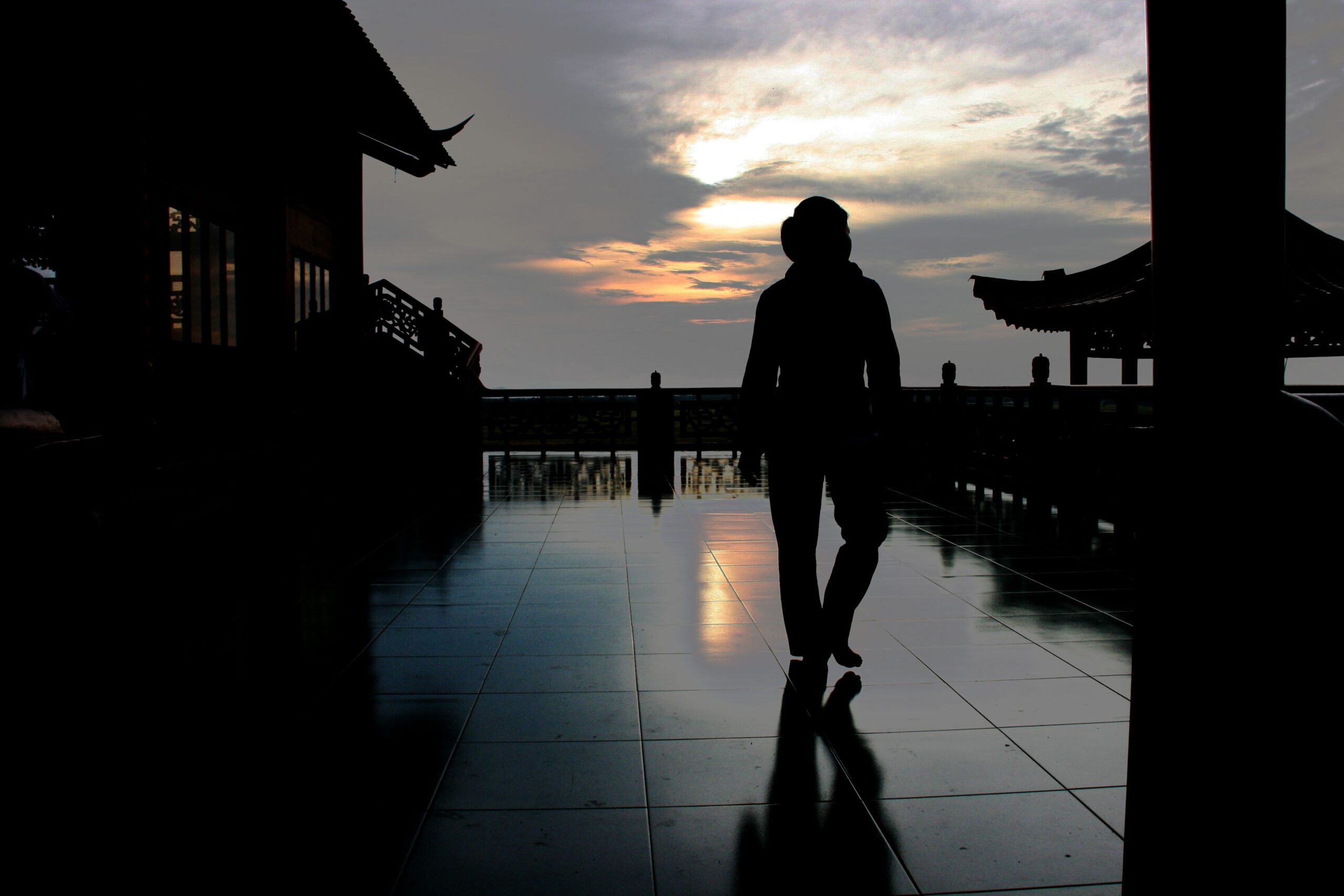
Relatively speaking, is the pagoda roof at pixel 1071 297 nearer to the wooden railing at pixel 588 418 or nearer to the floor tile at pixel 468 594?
the wooden railing at pixel 588 418

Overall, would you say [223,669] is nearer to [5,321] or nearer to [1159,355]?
[5,321]

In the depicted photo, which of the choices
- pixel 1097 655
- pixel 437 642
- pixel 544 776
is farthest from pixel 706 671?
pixel 1097 655

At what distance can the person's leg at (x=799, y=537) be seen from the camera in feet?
12.3

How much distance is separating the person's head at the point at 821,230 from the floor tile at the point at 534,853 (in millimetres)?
2273

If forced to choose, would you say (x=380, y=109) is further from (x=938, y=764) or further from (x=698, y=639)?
(x=938, y=764)

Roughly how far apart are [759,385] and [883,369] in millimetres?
518

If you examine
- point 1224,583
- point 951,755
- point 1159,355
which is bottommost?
point 951,755

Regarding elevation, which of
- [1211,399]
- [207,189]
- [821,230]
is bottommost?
[1211,399]

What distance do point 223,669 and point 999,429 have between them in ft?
28.2

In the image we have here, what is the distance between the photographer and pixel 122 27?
18.0ft

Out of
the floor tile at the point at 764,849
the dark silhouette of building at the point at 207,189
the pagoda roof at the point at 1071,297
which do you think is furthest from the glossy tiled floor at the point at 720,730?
the pagoda roof at the point at 1071,297

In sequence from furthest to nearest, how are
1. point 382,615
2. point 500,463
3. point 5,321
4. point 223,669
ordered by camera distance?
point 500,463
point 382,615
point 5,321
point 223,669

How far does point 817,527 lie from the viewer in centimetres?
376

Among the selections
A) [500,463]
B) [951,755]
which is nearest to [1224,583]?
[951,755]
